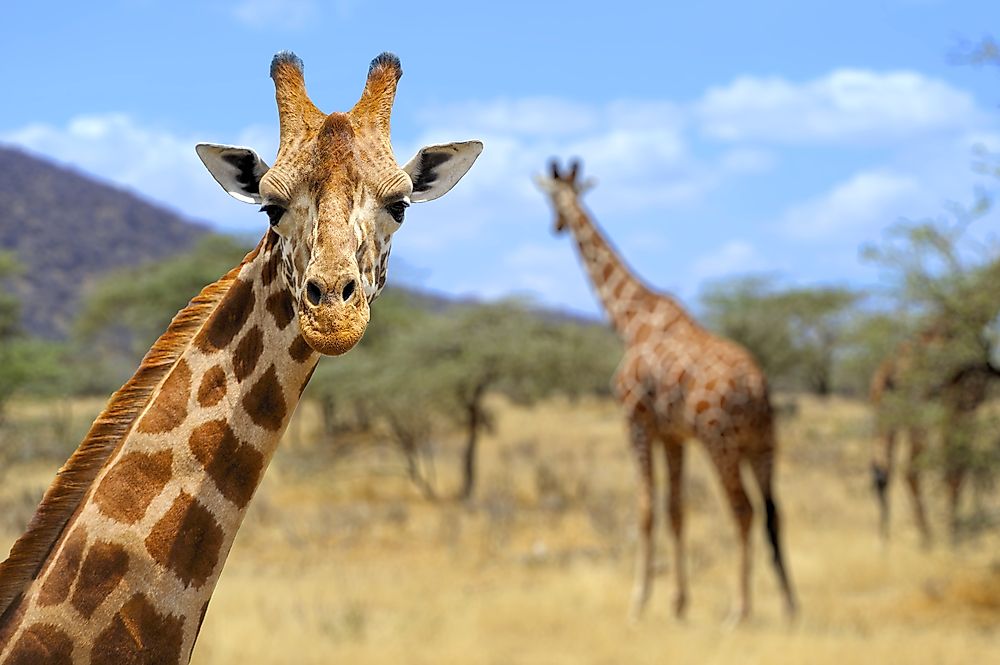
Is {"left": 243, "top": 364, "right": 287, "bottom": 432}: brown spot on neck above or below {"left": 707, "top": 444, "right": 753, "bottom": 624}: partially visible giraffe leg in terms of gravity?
above

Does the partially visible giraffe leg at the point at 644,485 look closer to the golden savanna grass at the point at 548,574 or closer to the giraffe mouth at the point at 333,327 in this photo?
the golden savanna grass at the point at 548,574

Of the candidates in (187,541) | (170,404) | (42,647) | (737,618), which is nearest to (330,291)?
(170,404)

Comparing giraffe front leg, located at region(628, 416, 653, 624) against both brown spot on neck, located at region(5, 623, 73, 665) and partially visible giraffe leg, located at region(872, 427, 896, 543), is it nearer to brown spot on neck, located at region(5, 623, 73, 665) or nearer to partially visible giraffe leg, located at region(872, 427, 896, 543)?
partially visible giraffe leg, located at region(872, 427, 896, 543)

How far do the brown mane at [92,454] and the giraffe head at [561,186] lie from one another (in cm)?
877

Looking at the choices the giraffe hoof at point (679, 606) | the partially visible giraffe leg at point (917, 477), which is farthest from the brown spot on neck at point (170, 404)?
the partially visible giraffe leg at point (917, 477)

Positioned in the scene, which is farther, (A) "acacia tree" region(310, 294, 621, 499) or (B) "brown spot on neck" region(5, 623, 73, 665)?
(A) "acacia tree" region(310, 294, 621, 499)

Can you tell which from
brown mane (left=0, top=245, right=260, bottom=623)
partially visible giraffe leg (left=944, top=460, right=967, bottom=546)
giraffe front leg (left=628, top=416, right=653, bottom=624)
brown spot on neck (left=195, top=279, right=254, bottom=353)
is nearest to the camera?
brown mane (left=0, top=245, right=260, bottom=623)

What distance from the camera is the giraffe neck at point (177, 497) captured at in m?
2.56

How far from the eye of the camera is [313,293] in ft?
7.80

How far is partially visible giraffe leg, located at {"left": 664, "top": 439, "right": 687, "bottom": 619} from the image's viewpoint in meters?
9.81

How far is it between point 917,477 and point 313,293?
1209 cm

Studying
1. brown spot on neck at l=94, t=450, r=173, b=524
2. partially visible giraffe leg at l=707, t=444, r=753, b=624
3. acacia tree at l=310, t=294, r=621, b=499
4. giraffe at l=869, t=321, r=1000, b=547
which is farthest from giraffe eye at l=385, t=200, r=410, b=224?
acacia tree at l=310, t=294, r=621, b=499

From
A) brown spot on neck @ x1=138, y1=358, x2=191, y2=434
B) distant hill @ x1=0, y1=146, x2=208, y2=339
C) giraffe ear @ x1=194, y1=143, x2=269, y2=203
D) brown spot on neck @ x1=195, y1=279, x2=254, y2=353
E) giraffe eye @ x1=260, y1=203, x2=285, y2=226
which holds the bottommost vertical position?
brown spot on neck @ x1=138, y1=358, x2=191, y2=434

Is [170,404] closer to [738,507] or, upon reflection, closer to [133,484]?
[133,484]
